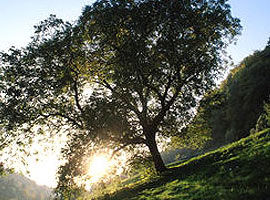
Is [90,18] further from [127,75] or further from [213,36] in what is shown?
[213,36]

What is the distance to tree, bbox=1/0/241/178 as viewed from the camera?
18.9m

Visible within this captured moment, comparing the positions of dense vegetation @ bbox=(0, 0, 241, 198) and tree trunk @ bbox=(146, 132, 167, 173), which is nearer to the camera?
dense vegetation @ bbox=(0, 0, 241, 198)

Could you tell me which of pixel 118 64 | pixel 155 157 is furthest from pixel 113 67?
pixel 155 157

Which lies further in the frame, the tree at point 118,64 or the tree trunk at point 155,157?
the tree trunk at point 155,157

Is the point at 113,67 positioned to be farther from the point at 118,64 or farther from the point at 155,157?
the point at 155,157

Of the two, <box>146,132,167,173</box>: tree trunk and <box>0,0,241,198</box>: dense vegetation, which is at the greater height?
<box>0,0,241,198</box>: dense vegetation

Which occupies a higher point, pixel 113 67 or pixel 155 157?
pixel 113 67

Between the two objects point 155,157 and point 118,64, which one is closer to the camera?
point 118,64

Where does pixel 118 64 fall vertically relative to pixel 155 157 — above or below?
above

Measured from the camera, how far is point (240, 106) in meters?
78.5

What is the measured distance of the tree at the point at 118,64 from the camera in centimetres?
1889

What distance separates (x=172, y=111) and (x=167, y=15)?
426 inches

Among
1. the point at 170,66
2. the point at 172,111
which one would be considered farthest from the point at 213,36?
the point at 172,111

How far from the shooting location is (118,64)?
1981 cm
